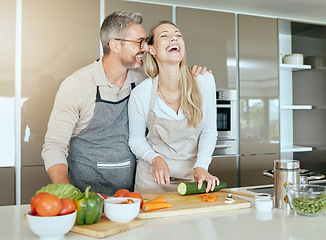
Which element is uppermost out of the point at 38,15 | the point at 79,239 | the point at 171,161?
the point at 38,15

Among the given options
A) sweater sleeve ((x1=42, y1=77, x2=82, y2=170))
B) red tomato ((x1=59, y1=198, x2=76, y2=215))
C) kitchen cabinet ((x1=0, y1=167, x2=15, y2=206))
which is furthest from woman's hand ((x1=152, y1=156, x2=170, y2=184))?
kitchen cabinet ((x1=0, y1=167, x2=15, y2=206))

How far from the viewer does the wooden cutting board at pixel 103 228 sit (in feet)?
3.72

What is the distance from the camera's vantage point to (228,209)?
1487mm

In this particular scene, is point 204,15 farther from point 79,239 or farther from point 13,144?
point 79,239

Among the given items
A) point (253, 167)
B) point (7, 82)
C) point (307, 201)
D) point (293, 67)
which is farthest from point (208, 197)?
point (293, 67)

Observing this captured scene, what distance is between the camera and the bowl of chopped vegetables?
4.45 ft

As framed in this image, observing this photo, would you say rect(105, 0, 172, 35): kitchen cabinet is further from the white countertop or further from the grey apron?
the white countertop

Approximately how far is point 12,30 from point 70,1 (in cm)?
54

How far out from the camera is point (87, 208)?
117cm

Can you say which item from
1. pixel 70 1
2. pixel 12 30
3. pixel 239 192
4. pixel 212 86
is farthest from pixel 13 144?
pixel 239 192

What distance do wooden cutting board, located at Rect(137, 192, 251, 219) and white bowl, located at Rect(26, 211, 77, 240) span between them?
332 mm

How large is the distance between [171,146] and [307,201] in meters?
0.89

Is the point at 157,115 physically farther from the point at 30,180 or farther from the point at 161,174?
the point at 30,180

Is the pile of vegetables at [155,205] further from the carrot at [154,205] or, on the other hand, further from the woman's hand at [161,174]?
the woman's hand at [161,174]
